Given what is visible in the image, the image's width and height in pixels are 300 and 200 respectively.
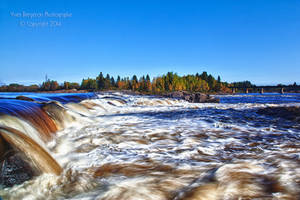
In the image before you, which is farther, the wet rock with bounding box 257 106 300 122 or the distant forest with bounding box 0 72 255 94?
the distant forest with bounding box 0 72 255 94

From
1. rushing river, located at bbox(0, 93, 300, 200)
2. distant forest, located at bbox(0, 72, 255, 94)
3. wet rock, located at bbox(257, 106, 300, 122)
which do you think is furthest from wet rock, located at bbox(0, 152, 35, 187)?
distant forest, located at bbox(0, 72, 255, 94)

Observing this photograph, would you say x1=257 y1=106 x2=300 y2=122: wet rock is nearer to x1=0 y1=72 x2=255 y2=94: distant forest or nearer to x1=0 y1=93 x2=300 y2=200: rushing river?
x1=0 y1=93 x2=300 y2=200: rushing river

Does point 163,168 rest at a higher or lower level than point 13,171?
lower

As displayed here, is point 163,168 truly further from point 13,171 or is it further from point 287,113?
point 287,113

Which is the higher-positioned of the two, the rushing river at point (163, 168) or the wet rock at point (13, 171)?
the wet rock at point (13, 171)

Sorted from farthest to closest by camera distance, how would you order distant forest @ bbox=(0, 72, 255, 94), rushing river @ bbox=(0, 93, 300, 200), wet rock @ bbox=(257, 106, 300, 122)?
1. distant forest @ bbox=(0, 72, 255, 94)
2. wet rock @ bbox=(257, 106, 300, 122)
3. rushing river @ bbox=(0, 93, 300, 200)

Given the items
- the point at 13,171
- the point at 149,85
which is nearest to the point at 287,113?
the point at 13,171

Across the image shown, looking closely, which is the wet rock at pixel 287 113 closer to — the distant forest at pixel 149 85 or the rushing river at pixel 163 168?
the rushing river at pixel 163 168

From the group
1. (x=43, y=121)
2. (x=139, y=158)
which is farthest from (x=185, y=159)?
(x=43, y=121)

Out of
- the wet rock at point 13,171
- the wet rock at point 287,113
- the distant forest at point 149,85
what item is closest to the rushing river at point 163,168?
the wet rock at point 13,171

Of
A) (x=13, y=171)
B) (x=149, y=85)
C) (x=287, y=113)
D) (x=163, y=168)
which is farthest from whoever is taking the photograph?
(x=149, y=85)

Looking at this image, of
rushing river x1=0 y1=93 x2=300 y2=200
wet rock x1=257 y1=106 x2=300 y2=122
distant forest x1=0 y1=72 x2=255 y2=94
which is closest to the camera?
rushing river x1=0 y1=93 x2=300 y2=200

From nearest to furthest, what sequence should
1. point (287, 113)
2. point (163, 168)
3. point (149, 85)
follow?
1. point (163, 168)
2. point (287, 113)
3. point (149, 85)

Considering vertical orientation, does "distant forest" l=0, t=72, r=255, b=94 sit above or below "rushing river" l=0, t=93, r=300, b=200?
above
